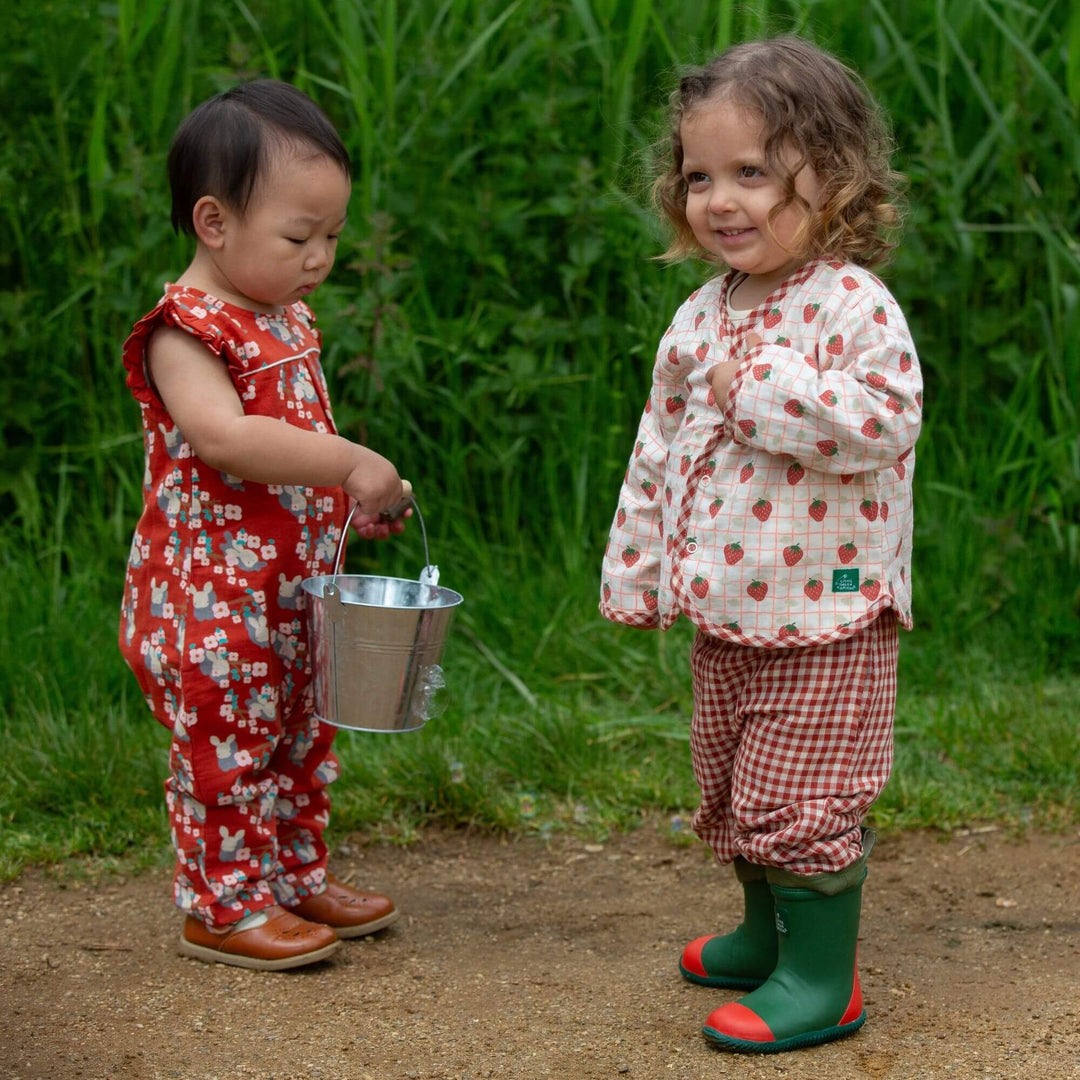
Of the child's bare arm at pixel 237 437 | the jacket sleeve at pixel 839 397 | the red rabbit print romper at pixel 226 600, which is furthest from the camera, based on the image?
the red rabbit print romper at pixel 226 600

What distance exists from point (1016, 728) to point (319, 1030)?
1610mm

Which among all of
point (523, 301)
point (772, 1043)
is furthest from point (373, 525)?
point (523, 301)

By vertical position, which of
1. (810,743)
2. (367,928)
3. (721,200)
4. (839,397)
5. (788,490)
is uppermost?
(721,200)

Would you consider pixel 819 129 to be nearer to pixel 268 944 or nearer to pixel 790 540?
pixel 790 540

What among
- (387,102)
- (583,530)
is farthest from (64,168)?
(583,530)

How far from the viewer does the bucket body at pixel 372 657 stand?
2148 mm

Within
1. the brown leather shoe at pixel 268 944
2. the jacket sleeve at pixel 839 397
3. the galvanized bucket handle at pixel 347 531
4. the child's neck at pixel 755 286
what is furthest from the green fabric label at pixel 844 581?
the brown leather shoe at pixel 268 944

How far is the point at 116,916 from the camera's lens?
2596mm

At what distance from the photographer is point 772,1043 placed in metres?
2.06

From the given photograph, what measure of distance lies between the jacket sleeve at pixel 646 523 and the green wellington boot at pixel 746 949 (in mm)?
421

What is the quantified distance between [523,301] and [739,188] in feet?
6.18

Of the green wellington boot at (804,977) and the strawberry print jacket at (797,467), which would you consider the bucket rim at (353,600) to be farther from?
the green wellington boot at (804,977)

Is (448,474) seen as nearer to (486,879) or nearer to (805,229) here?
(486,879)

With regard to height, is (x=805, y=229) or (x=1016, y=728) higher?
(x=805, y=229)
